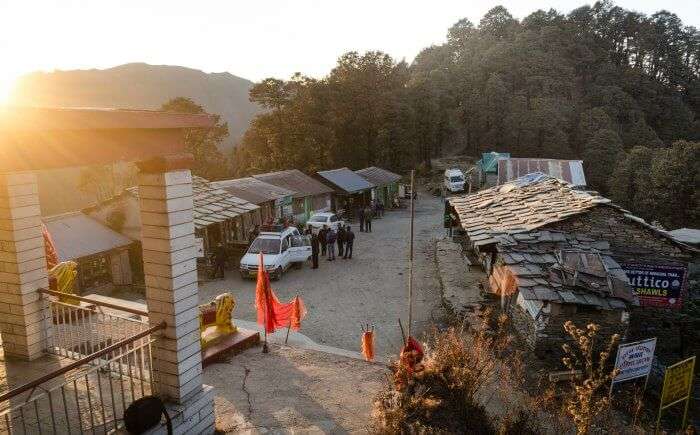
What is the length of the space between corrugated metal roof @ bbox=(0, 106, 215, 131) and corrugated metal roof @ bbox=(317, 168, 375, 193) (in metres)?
28.2

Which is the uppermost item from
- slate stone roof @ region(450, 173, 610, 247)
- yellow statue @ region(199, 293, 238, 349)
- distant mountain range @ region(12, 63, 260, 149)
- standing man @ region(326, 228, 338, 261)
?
distant mountain range @ region(12, 63, 260, 149)

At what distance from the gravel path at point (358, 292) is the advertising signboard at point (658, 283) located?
5.96 metres

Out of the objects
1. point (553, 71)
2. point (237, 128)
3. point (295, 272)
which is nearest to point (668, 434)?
point (295, 272)

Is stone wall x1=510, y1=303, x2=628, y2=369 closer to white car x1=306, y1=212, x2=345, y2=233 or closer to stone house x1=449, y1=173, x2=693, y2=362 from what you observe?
stone house x1=449, y1=173, x2=693, y2=362

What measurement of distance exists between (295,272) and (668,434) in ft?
46.6

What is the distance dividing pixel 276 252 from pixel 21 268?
12.0 metres

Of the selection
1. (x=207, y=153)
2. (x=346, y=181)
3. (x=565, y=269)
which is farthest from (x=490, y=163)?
(x=565, y=269)

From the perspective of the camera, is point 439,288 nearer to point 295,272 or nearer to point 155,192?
point 295,272

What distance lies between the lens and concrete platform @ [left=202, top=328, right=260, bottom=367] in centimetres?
891

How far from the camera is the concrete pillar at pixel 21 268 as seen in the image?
6.63m

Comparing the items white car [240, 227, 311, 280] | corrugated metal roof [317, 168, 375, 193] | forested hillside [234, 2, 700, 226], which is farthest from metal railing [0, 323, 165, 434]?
forested hillside [234, 2, 700, 226]

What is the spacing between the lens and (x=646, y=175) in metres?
35.5

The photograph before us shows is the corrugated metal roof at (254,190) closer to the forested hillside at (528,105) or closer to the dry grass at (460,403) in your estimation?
the forested hillside at (528,105)

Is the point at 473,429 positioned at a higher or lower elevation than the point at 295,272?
higher
